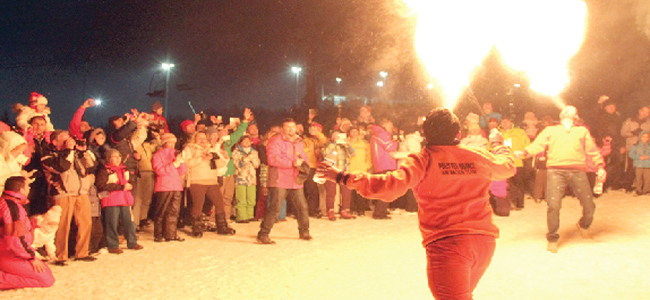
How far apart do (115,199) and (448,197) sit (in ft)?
18.7

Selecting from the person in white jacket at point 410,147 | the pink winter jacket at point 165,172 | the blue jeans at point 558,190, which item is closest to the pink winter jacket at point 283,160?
the pink winter jacket at point 165,172

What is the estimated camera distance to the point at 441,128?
3.63 metres

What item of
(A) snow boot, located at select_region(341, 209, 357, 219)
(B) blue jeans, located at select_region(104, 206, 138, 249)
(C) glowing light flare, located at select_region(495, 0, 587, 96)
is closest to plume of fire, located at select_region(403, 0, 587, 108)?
(C) glowing light flare, located at select_region(495, 0, 587, 96)

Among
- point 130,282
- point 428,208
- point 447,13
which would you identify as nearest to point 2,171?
point 130,282

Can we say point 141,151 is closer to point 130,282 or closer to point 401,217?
point 130,282

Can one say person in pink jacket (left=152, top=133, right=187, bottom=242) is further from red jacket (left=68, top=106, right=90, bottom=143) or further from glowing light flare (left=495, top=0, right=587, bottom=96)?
glowing light flare (left=495, top=0, right=587, bottom=96)

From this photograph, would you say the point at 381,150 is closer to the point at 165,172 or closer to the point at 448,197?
the point at 165,172

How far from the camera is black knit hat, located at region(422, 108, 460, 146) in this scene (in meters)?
3.62

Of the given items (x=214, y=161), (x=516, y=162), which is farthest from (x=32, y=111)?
(x=516, y=162)

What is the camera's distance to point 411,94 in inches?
733

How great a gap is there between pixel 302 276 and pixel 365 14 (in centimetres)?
991

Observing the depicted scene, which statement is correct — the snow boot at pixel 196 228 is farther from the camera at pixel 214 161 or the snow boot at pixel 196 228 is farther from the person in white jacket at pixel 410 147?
the person in white jacket at pixel 410 147

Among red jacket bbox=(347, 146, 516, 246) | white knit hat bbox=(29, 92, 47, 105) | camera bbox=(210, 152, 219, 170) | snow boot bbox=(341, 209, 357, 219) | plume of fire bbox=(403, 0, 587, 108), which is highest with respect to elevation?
plume of fire bbox=(403, 0, 587, 108)

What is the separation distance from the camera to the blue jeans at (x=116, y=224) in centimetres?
736
